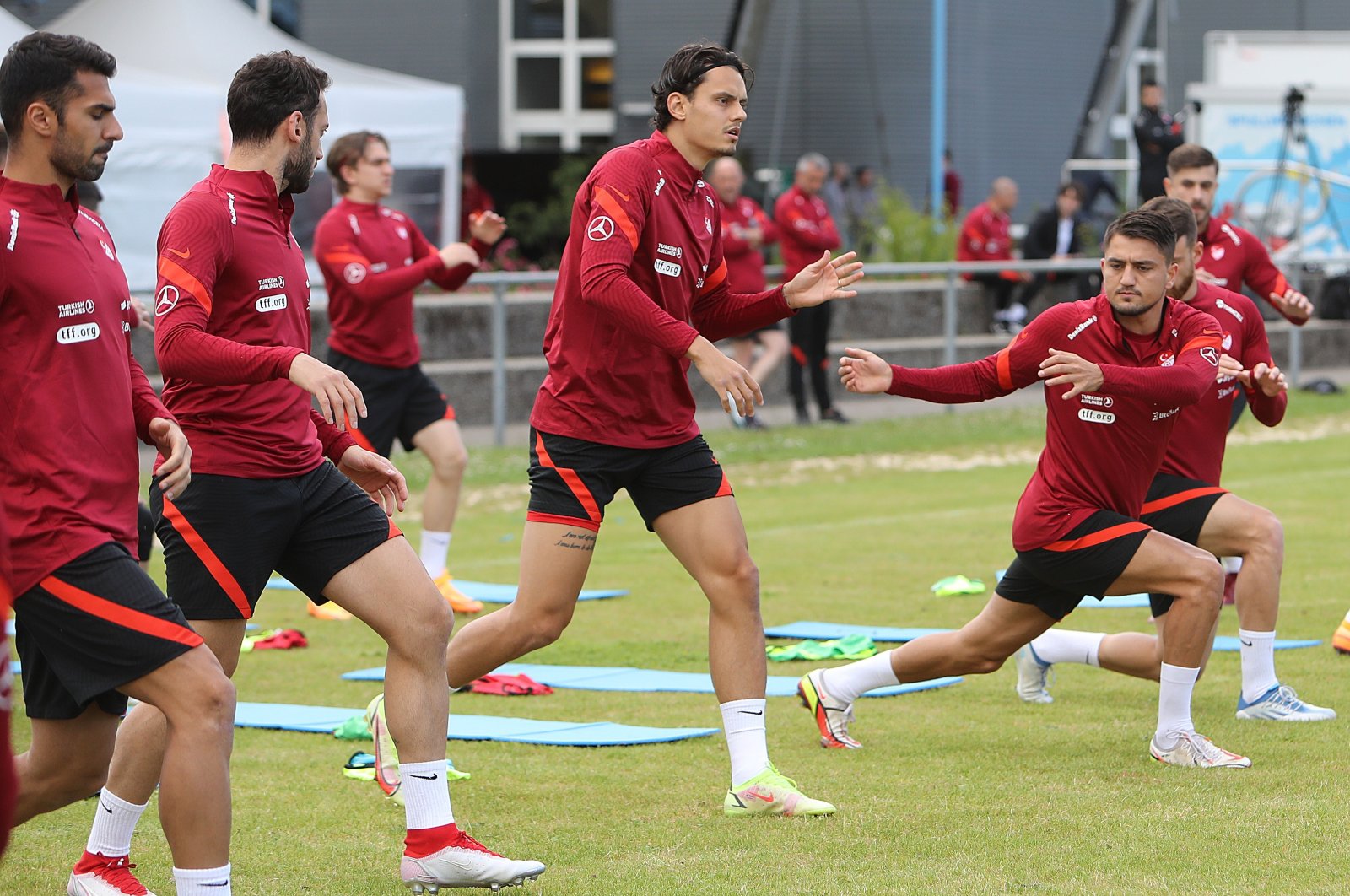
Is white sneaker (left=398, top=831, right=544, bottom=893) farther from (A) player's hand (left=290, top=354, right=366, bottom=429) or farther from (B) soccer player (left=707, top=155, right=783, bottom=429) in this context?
(B) soccer player (left=707, top=155, right=783, bottom=429)

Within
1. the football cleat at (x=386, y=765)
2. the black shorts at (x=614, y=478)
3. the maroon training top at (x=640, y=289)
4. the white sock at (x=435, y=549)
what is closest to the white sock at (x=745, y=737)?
the black shorts at (x=614, y=478)

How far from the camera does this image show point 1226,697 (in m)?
7.36

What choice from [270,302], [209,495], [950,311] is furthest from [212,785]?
[950,311]

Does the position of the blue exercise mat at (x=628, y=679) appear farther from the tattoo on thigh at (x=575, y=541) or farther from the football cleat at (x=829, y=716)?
the tattoo on thigh at (x=575, y=541)

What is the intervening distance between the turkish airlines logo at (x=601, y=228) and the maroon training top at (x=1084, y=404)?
1.17 m

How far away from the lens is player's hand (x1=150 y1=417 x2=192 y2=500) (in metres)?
4.38

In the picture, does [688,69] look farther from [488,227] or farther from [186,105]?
[186,105]

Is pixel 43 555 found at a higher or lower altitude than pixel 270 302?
lower

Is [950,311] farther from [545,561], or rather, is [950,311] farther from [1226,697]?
[545,561]

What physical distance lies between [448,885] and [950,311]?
45.3ft

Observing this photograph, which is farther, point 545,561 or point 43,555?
point 545,561

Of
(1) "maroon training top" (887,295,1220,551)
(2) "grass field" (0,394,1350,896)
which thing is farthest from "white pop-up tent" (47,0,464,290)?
(1) "maroon training top" (887,295,1220,551)

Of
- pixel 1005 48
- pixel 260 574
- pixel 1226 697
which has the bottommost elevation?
pixel 1226 697

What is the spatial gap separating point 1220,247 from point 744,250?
7.62 meters
